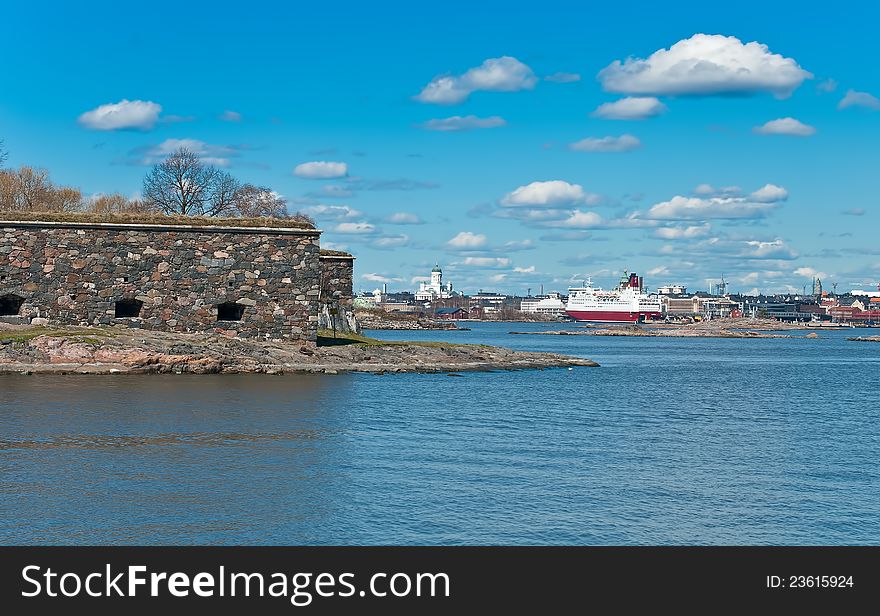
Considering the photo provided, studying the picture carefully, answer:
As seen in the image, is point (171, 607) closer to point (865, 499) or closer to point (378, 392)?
point (865, 499)

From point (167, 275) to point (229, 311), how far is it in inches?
109

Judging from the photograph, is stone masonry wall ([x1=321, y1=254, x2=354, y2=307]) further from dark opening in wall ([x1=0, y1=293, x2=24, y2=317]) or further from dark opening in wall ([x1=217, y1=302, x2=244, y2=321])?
dark opening in wall ([x1=0, y1=293, x2=24, y2=317])

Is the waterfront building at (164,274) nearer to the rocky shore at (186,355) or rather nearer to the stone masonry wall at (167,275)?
the stone masonry wall at (167,275)

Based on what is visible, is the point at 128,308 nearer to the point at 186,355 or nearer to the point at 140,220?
the point at 140,220

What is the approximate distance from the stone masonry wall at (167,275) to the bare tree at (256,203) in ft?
82.6

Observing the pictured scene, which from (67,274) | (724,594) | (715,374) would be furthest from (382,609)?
(715,374)

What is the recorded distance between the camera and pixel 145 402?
27.6m

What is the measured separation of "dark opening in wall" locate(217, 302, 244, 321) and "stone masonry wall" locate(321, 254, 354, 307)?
16.1 meters

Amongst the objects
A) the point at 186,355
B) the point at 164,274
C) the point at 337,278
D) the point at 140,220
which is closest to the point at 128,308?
the point at 164,274

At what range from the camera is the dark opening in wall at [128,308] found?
3964 cm

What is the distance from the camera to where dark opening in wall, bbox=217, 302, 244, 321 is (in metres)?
40.6

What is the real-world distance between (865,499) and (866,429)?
11.7 m

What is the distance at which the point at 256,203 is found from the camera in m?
68.9

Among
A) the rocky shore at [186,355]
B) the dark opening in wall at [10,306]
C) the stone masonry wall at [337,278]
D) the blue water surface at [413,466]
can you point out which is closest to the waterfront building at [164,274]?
the dark opening in wall at [10,306]
